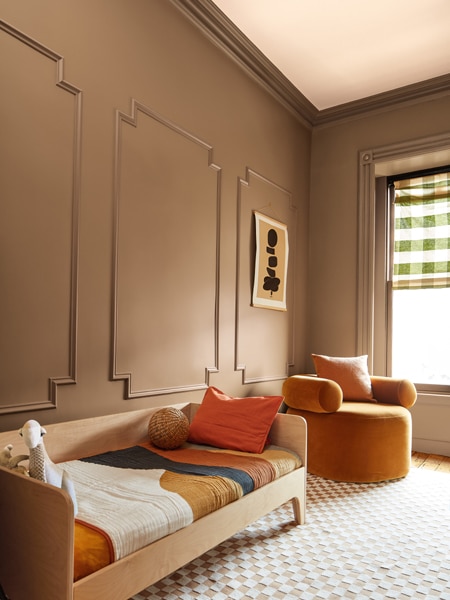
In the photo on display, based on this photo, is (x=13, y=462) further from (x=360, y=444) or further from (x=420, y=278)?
(x=420, y=278)

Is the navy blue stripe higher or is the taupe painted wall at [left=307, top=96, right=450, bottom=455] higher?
the taupe painted wall at [left=307, top=96, right=450, bottom=455]

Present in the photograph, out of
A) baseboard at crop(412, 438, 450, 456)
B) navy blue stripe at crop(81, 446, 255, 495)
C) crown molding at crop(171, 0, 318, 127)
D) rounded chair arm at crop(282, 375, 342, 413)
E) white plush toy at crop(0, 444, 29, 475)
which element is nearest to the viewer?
white plush toy at crop(0, 444, 29, 475)

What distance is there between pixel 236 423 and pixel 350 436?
100 centimetres

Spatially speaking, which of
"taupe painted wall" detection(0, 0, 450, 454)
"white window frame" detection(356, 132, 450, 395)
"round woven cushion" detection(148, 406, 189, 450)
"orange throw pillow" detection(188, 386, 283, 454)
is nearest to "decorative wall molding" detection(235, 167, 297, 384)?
"taupe painted wall" detection(0, 0, 450, 454)

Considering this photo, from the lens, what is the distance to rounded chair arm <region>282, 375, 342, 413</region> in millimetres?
3023

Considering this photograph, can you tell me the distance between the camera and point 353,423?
9.75 feet

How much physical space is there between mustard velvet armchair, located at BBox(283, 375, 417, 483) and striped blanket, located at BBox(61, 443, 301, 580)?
0.81 meters

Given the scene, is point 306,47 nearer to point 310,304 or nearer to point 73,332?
point 310,304

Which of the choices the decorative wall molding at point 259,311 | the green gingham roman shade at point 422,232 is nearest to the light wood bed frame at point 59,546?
the decorative wall molding at point 259,311

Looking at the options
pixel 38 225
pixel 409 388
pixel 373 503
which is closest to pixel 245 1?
pixel 38 225

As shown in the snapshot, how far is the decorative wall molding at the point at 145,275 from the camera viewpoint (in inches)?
93.4

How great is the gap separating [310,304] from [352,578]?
8.90ft

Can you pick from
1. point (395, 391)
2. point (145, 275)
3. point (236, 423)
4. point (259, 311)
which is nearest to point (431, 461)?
point (395, 391)

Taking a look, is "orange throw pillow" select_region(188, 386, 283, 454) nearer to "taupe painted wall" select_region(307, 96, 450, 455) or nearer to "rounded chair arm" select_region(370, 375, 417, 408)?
"rounded chair arm" select_region(370, 375, 417, 408)
